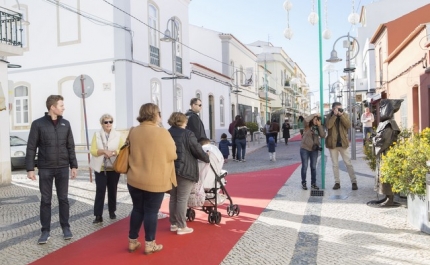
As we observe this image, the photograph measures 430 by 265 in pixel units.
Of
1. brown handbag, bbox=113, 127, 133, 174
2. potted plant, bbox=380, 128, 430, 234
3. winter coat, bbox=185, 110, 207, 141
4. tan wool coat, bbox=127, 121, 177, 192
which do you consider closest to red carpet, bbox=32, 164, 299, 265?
tan wool coat, bbox=127, 121, 177, 192

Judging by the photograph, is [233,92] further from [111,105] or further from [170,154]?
[170,154]

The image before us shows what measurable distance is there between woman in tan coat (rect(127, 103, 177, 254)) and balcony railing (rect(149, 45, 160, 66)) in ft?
47.7

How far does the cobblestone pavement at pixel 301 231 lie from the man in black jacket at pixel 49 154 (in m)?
0.52

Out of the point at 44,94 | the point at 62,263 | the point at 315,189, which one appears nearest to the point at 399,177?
the point at 315,189

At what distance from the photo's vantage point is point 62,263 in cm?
473

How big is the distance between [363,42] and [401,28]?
13266 millimetres

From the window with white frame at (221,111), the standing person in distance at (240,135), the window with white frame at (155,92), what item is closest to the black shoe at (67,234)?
the standing person in distance at (240,135)

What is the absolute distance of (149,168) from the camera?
4.75 m

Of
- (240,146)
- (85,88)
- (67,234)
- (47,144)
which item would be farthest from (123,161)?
(240,146)

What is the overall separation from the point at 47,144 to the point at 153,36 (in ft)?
48.6

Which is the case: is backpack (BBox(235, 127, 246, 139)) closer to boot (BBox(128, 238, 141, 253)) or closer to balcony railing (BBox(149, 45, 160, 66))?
balcony railing (BBox(149, 45, 160, 66))

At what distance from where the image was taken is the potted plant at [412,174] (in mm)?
5527

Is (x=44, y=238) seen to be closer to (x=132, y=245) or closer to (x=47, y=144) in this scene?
(x=47, y=144)

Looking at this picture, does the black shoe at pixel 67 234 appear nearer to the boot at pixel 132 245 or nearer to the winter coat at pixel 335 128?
the boot at pixel 132 245
